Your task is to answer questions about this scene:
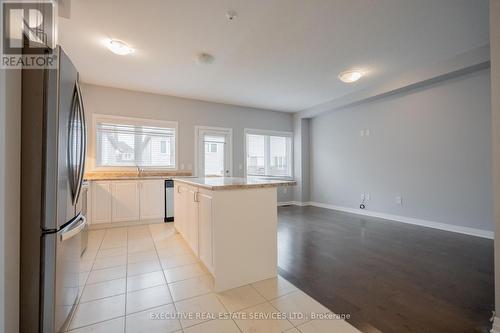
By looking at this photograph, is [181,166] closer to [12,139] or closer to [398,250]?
[12,139]

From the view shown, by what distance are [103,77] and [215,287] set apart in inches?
161

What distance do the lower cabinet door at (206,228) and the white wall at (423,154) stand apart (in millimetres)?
4017

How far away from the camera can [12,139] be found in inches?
46.3

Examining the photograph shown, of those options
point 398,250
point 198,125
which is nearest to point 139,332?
point 398,250

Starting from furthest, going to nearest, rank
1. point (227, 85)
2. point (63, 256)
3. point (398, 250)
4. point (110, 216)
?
point (227, 85) < point (110, 216) < point (398, 250) < point (63, 256)

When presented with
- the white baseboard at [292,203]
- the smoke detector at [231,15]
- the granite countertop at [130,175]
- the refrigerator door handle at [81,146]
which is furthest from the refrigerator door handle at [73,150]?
the white baseboard at [292,203]

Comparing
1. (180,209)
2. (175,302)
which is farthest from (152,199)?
(175,302)

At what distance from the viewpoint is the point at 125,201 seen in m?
4.06

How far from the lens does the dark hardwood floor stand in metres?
1.58

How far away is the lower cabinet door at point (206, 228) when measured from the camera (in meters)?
1.96

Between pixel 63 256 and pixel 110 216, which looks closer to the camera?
pixel 63 256

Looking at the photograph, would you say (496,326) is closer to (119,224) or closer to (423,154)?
(423,154)

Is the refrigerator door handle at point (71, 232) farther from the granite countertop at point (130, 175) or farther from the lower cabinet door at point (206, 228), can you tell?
the granite countertop at point (130, 175)

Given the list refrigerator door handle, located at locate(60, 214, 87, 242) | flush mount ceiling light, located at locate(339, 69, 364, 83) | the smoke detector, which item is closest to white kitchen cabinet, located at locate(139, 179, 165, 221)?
refrigerator door handle, located at locate(60, 214, 87, 242)
